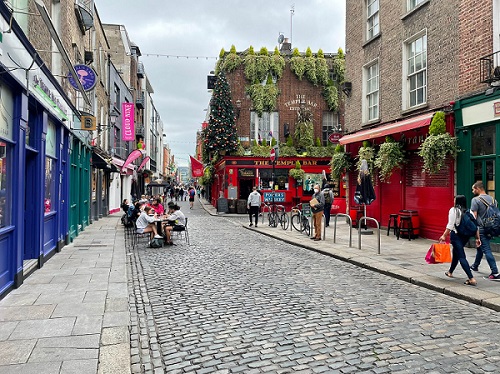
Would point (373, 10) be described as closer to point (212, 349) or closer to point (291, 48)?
point (212, 349)

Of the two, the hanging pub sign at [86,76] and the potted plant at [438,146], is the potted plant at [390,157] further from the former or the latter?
the hanging pub sign at [86,76]

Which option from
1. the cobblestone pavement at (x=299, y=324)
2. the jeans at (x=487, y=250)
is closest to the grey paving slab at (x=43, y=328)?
the cobblestone pavement at (x=299, y=324)

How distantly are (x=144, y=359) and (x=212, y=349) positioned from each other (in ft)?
2.25

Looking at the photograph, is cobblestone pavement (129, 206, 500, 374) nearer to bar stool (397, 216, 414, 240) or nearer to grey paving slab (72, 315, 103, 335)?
grey paving slab (72, 315, 103, 335)

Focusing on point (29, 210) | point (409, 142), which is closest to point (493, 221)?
point (409, 142)

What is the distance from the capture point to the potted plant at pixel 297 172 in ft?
97.1

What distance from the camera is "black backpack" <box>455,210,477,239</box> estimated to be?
272 inches

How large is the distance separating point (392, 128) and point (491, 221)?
22.9 feet

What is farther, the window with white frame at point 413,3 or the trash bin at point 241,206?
the trash bin at point 241,206

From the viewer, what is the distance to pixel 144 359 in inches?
161

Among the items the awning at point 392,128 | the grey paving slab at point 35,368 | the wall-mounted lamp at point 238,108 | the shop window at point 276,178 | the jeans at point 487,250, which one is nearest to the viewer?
the grey paving slab at point 35,368

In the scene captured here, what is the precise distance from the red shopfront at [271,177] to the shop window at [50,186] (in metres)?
18.8

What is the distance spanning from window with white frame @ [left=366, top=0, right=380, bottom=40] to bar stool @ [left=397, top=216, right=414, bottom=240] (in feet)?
25.2

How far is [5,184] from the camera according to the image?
639 centimetres
